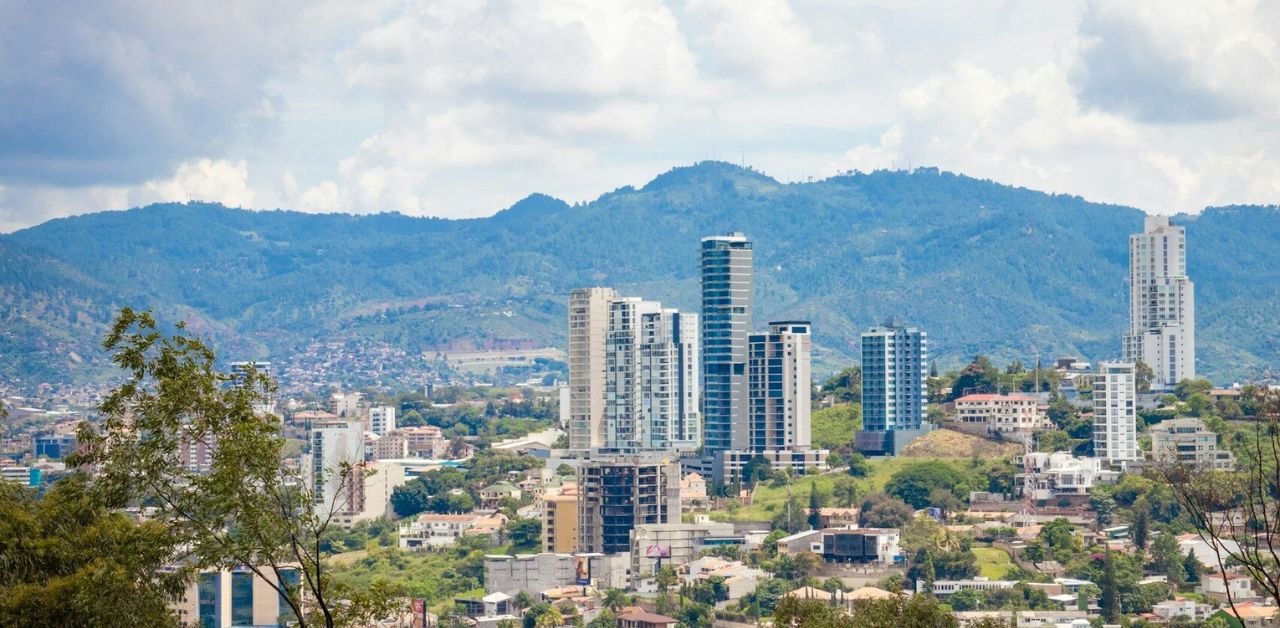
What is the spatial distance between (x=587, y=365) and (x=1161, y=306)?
74.4 ft

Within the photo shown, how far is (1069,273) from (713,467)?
13024 cm

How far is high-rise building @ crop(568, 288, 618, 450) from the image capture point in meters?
72.1

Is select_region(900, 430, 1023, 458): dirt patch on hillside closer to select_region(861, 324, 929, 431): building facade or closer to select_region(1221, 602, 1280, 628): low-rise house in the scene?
select_region(861, 324, 929, 431): building facade

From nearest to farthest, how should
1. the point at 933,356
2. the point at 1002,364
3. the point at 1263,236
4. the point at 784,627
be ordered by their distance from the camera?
the point at 784,627
the point at 1002,364
the point at 933,356
the point at 1263,236

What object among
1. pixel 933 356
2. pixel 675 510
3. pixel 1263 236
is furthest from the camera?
pixel 1263 236

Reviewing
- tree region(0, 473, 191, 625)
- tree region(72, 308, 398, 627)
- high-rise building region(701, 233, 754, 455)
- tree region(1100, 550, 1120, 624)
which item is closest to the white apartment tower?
high-rise building region(701, 233, 754, 455)

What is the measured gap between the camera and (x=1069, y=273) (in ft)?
630

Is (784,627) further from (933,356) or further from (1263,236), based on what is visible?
(1263,236)

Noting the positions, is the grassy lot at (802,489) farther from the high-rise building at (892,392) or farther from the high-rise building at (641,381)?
the high-rise building at (641,381)

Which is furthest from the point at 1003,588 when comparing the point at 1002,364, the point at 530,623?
the point at 1002,364

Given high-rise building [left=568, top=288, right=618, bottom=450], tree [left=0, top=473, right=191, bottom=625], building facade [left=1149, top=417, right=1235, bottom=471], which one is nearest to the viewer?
tree [left=0, top=473, right=191, bottom=625]

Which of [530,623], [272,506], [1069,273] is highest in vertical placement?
[1069,273]

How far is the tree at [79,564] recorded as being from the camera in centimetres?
1465

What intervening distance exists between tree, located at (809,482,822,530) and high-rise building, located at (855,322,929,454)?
6236 mm
